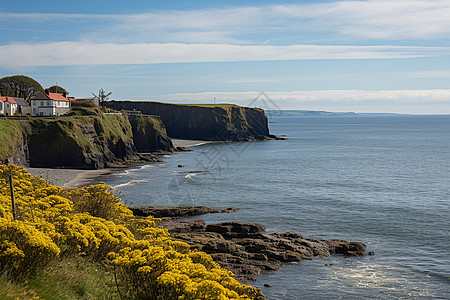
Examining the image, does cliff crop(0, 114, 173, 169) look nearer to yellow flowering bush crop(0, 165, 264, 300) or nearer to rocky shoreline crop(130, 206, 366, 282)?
rocky shoreline crop(130, 206, 366, 282)

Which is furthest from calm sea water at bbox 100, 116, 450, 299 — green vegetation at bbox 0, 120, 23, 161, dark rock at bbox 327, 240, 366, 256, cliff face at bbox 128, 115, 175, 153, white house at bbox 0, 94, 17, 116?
white house at bbox 0, 94, 17, 116

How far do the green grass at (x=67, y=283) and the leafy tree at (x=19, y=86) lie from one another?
391ft

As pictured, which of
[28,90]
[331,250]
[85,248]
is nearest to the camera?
[85,248]

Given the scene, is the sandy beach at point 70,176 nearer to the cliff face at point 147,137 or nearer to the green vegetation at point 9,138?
the green vegetation at point 9,138

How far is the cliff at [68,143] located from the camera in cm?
6762

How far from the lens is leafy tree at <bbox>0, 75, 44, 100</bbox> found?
123 metres

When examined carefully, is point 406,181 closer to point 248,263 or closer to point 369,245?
point 369,245

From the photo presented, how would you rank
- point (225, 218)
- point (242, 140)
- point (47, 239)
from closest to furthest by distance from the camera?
1. point (47, 239)
2. point (225, 218)
3. point (242, 140)

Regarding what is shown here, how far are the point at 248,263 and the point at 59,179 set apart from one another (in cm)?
4017

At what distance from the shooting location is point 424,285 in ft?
84.9

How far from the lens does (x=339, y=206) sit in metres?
47.4

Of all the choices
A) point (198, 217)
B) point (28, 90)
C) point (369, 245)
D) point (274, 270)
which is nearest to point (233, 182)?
point (198, 217)

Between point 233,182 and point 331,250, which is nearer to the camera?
point 331,250

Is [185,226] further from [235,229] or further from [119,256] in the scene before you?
[119,256]
